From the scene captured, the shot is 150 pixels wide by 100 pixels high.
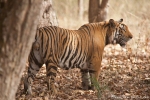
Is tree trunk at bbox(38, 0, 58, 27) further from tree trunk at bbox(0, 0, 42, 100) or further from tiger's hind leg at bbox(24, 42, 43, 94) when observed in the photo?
tree trunk at bbox(0, 0, 42, 100)

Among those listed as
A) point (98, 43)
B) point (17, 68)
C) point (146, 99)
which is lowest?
point (146, 99)

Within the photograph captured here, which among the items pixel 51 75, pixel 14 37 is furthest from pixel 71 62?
pixel 14 37

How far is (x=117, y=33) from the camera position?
7.60m

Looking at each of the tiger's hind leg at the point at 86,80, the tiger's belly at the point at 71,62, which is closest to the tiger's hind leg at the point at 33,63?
the tiger's belly at the point at 71,62

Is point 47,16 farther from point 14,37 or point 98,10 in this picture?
point 14,37

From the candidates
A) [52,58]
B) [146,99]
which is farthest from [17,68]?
[146,99]

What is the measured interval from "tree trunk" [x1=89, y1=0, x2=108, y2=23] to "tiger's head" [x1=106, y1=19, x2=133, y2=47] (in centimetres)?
338

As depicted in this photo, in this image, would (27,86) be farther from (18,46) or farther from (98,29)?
(18,46)

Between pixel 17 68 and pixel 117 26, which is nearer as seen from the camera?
pixel 17 68

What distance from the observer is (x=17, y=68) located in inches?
171

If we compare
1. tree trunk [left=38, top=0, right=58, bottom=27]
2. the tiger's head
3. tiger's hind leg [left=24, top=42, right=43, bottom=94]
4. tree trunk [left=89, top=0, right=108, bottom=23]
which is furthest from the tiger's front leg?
tree trunk [left=89, top=0, right=108, bottom=23]

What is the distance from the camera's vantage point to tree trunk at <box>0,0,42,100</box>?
4.20 metres

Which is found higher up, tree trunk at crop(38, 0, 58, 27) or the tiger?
tree trunk at crop(38, 0, 58, 27)

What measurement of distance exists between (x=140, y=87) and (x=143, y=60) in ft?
8.38
